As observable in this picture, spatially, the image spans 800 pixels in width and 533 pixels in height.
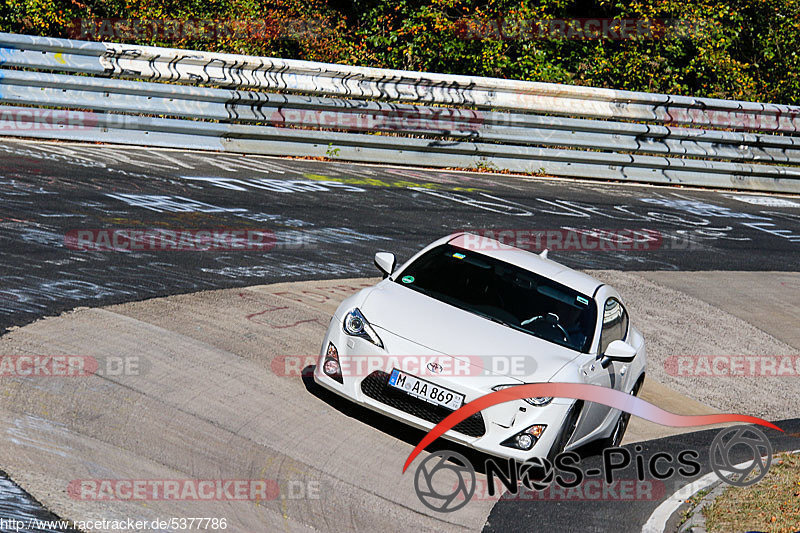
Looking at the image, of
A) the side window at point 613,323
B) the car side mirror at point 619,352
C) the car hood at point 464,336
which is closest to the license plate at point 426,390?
the car hood at point 464,336

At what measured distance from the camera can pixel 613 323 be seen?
8641 mm

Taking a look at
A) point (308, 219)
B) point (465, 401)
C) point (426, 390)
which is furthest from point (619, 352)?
point (308, 219)

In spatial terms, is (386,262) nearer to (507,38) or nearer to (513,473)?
(513,473)

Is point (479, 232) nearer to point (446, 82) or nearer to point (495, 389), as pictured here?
point (446, 82)

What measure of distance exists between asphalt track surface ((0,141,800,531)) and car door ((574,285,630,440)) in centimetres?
73

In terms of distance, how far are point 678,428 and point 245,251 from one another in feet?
17.6

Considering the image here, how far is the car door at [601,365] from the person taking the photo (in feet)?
25.5

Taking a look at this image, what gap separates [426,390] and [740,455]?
3.42 meters

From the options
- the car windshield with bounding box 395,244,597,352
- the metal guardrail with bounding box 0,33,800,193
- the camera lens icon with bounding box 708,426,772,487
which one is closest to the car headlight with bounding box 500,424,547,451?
the car windshield with bounding box 395,244,597,352

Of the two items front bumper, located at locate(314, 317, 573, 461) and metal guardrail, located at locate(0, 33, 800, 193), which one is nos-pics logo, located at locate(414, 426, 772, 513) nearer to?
front bumper, located at locate(314, 317, 573, 461)

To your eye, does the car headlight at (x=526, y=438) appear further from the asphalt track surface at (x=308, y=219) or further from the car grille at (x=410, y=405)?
the asphalt track surface at (x=308, y=219)

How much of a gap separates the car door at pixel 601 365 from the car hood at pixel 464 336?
0.23m

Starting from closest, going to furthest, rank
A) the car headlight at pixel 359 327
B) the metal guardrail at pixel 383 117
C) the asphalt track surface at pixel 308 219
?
the car headlight at pixel 359 327
the asphalt track surface at pixel 308 219
the metal guardrail at pixel 383 117

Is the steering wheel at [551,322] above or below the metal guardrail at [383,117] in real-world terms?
below
